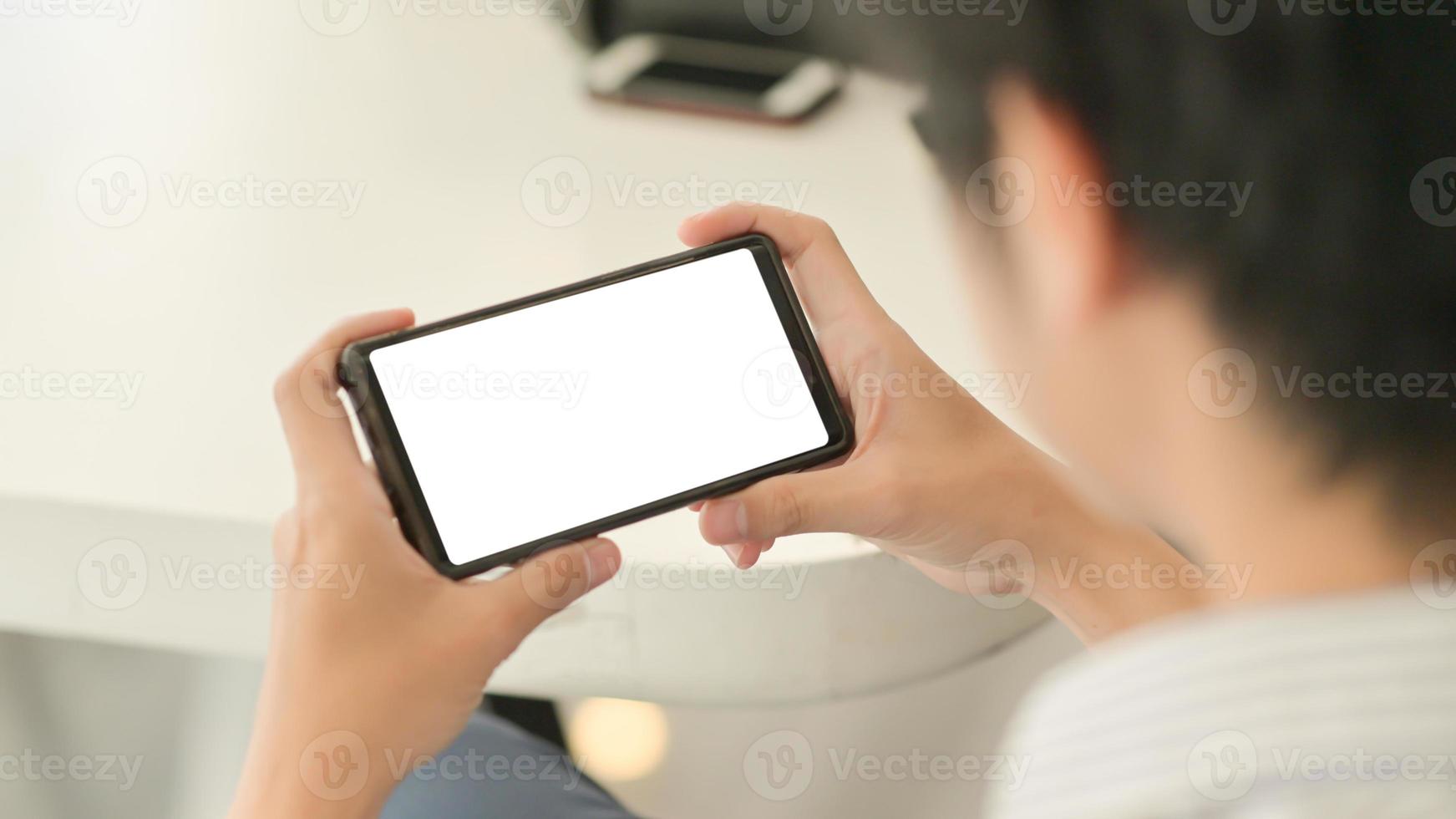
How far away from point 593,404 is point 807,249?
0.41ft

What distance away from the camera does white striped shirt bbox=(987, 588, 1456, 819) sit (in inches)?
9.8

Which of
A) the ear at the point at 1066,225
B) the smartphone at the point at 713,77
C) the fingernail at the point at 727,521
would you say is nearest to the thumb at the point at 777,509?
the fingernail at the point at 727,521

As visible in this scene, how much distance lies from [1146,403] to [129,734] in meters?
0.58

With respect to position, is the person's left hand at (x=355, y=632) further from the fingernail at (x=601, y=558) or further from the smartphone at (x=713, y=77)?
the smartphone at (x=713, y=77)

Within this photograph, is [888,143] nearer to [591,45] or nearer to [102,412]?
[591,45]

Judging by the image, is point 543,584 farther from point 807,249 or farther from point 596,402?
point 807,249

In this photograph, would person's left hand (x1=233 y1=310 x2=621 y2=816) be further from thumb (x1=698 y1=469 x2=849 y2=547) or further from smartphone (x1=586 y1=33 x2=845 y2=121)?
smartphone (x1=586 y1=33 x2=845 y2=121)

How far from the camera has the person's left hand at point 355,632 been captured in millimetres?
329

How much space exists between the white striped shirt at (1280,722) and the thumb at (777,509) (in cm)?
12

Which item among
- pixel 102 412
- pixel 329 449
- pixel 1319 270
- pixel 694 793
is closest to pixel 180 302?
pixel 102 412

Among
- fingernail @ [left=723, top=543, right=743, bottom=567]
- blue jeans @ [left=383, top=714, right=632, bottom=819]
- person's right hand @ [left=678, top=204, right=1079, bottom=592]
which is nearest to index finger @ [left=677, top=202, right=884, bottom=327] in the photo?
person's right hand @ [left=678, top=204, right=1079, bottom=592]

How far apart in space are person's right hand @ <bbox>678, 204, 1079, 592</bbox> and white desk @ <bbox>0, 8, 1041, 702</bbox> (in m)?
0.07

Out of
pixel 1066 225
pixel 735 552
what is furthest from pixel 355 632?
pixel 1066 225

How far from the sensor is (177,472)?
18.8 inches
